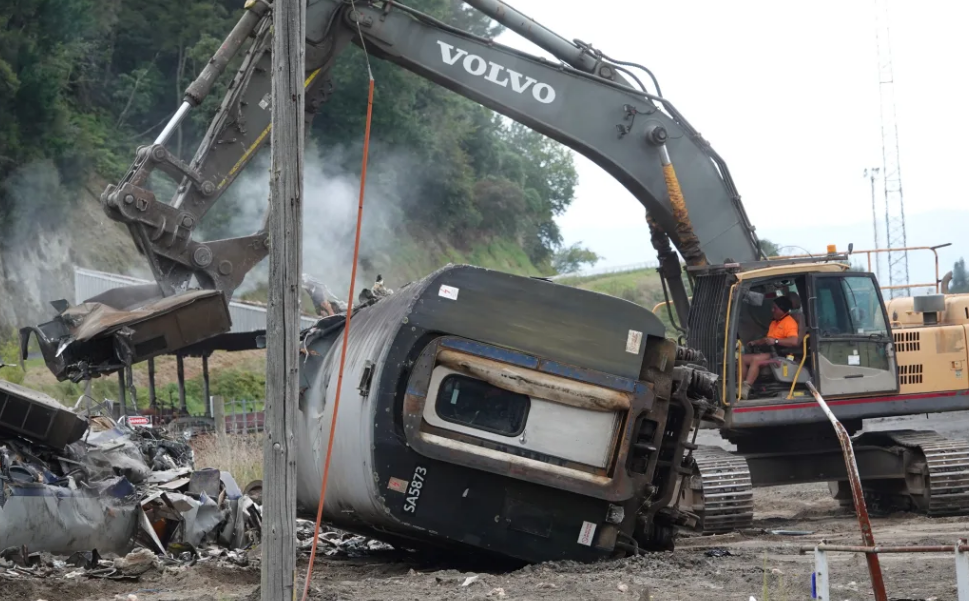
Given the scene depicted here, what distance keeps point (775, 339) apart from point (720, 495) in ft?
5.75

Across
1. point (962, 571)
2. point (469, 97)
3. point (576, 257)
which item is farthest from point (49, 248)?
point (576, 257)

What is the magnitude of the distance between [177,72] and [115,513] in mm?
38202

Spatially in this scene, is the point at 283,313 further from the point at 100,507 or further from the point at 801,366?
the point at 801,366

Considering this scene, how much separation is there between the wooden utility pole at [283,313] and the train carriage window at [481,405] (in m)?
2.09

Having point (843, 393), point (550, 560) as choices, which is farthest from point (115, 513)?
point (843, 393)

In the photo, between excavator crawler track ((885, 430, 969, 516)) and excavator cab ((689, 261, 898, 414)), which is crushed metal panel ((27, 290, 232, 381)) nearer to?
excavator cab ((689, 261, 898, 414))

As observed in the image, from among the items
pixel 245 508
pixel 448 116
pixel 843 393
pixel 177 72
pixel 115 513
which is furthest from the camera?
pixel 448 116

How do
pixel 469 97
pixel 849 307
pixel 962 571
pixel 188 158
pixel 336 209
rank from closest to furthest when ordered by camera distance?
pixel 962 571 < pixel 849 307 < pixel 469 97 < pixel 188 158 < pixel 336 209

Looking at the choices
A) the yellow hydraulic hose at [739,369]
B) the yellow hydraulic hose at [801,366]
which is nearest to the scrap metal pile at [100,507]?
the yellow hydraulic hose at [739,369]

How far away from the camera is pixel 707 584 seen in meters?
7.97

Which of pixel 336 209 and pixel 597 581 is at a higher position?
pixel 336 209

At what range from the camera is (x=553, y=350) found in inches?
340

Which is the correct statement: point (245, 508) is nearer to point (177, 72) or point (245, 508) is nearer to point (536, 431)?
point (536, 431)

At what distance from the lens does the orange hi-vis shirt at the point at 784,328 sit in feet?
40.5
